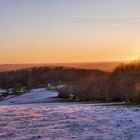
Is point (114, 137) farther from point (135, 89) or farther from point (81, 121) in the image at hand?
point (135, 89)

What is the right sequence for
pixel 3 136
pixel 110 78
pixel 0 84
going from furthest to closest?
pixel 0 84, pixel 110 78, pixel 3 136

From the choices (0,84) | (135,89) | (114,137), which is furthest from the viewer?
(0,84)

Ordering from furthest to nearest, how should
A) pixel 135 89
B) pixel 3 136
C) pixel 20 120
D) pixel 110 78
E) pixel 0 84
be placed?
pixel 0 84, pixel 110 78, pixel 135 89, pixel 20 120, pixel 3 136

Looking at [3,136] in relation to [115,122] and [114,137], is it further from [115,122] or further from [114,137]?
[115,122]

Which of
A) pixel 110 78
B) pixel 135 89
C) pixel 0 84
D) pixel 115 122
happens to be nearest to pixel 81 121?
pixel 115 122

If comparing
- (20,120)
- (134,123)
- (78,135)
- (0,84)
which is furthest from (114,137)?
(0,84)

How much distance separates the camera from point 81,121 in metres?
28.7

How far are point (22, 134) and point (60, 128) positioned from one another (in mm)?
3010

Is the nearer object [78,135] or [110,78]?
[78,135]

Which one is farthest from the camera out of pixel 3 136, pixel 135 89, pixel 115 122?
pixel 135 89

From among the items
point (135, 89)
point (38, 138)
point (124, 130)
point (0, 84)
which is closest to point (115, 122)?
point (124, 130)

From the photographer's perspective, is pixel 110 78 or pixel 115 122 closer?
pixel 115 122

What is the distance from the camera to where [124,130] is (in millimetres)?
23141

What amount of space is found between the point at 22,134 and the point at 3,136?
1.09 meters
